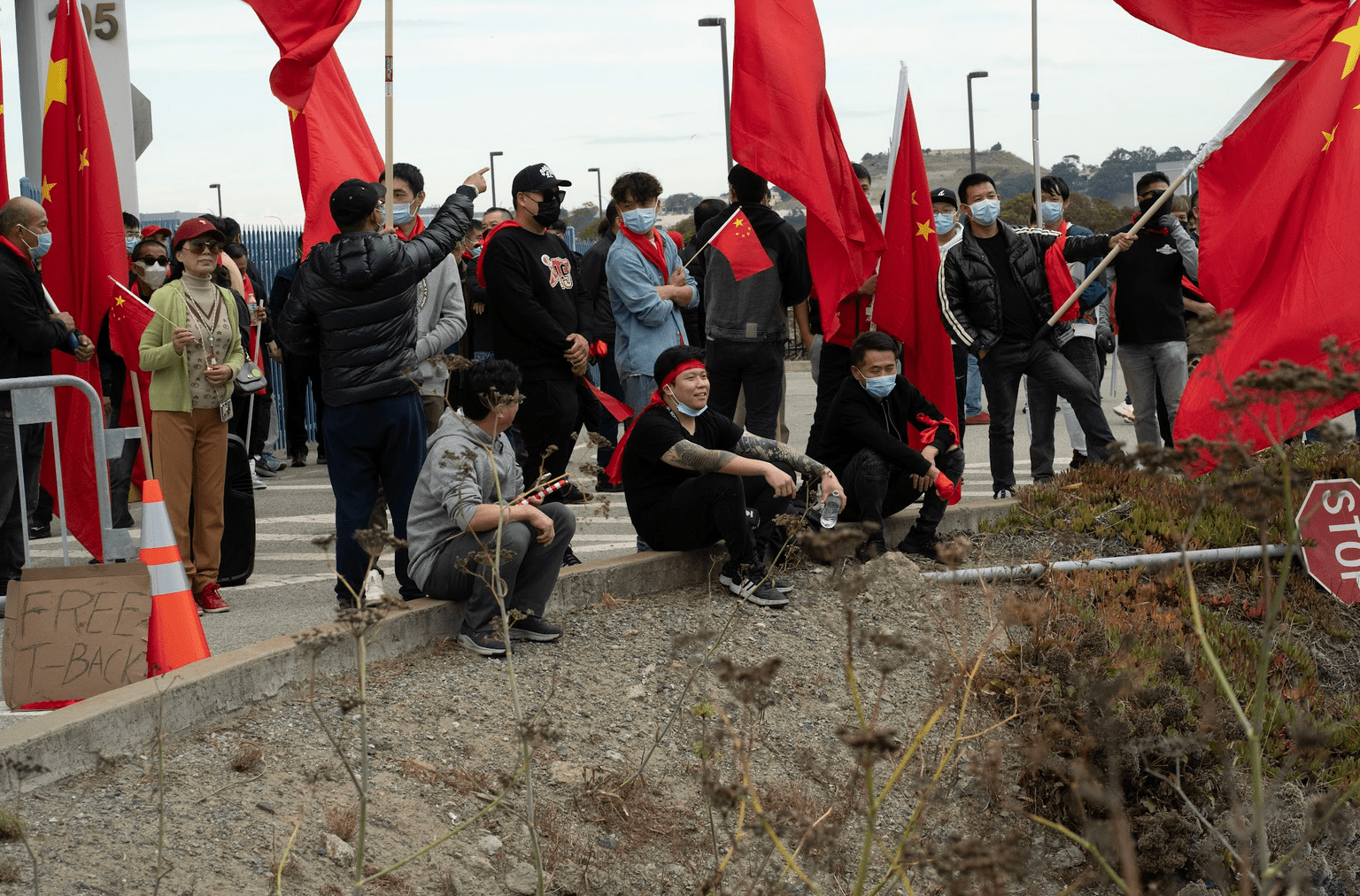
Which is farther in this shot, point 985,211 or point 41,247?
point 985,211

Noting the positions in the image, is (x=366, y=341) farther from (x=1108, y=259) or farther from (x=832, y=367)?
(x=1108, y=259)

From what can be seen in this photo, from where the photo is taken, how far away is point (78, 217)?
7.41m

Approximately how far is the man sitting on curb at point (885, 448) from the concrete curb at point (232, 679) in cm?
93

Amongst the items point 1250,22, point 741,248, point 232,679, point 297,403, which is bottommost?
point 232,679

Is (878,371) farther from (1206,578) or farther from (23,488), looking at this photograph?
(23,488)

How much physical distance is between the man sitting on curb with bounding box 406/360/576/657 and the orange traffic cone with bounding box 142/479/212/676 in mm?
875

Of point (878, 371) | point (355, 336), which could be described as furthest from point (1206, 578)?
point (355, 336)

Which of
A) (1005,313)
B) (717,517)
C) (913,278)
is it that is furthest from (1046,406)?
(717,517)

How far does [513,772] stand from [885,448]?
3.03 meters

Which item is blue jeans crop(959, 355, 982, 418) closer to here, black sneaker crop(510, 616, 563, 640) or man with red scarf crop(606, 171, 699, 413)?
man with red scarf crop(606, 171, 699, 413)

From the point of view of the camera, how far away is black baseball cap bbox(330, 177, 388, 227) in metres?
5.77

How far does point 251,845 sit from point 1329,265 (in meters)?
5.44

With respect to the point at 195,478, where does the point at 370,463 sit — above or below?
above

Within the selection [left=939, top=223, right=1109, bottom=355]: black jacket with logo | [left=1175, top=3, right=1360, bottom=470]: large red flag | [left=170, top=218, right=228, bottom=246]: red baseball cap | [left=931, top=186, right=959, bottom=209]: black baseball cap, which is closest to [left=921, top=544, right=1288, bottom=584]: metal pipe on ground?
[left=1175, top=3, right=1360, bottom=470]: large red flag
